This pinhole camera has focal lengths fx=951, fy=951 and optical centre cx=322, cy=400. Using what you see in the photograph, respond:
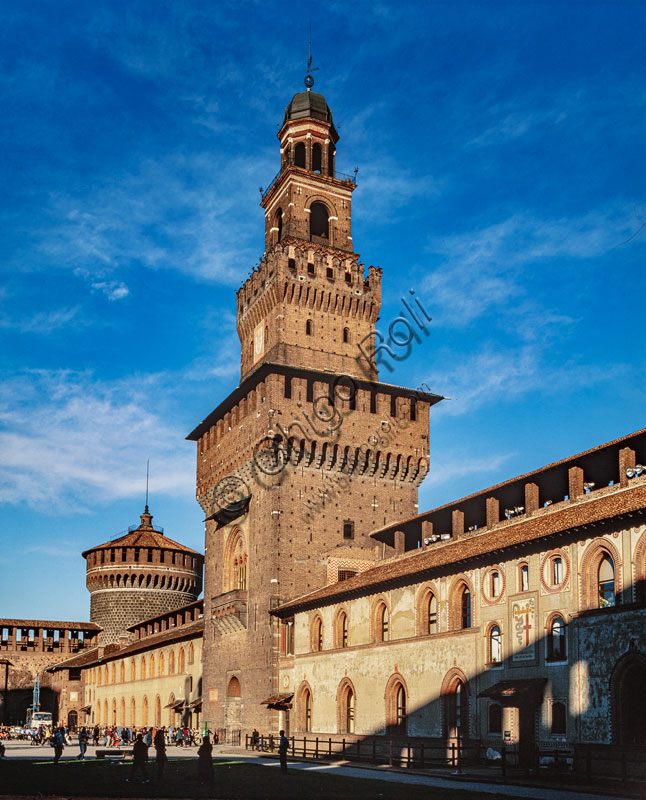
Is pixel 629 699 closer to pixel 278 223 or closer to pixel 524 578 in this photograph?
pixel 524 578

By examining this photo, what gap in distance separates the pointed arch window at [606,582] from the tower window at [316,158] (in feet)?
110

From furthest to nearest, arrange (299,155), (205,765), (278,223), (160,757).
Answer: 1. (299,155)
2. (278,223)
3. (160,757)
4. (205,765)

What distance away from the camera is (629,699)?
81.5 feet

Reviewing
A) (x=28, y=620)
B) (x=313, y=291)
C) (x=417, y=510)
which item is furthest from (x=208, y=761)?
(x=28, y=620)

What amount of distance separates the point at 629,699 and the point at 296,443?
23.8 meters

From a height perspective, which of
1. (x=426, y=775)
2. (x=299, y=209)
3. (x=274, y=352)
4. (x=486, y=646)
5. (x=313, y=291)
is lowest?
(x=426, y=775)

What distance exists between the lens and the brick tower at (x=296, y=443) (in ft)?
149

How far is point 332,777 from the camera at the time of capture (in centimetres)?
2584

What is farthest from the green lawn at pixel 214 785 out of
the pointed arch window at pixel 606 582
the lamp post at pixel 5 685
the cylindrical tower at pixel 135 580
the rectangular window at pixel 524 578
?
the lamp post at pixel 5 685

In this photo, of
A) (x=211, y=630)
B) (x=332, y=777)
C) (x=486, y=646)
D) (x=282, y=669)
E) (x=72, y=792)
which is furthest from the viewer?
(x=211, y=630)

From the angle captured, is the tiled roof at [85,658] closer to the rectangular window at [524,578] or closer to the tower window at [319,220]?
the tower window at [319,220]

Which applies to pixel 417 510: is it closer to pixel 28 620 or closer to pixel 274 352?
pixel 274 352

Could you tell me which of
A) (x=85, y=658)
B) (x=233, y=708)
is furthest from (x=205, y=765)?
(x=85, y=658)

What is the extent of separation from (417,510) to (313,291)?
12513 millimetres
